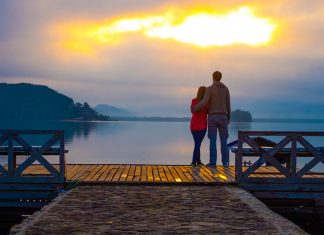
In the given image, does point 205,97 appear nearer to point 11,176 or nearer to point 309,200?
point 309,200

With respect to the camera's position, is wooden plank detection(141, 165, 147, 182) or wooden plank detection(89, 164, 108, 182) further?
wooden plank detection(141, 165, 147, 182)

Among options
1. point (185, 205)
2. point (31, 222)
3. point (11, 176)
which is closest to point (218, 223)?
point (185, 205)

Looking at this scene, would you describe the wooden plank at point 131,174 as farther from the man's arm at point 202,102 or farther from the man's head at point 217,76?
the man's head at point 217,76

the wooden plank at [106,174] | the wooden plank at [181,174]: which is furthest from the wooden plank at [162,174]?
the wooden plank at [106,174]

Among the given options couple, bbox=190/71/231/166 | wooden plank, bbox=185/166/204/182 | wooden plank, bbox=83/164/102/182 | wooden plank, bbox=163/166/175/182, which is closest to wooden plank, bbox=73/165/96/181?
wooden plank, bbox=83/164/102/182

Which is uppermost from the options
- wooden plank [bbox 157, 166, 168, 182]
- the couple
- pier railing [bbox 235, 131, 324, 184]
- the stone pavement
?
the couple

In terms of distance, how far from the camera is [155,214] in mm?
8469

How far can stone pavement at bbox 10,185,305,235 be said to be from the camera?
743 cm

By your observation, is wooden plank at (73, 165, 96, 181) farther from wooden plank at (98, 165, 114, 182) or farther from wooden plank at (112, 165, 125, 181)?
wooden plank at (112, 165, 125, 181)

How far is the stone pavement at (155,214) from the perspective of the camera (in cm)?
743

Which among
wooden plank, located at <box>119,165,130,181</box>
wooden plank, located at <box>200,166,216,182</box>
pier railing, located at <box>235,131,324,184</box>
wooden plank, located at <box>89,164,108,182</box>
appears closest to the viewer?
pier railing, located at <box>235,131,324,184</box>

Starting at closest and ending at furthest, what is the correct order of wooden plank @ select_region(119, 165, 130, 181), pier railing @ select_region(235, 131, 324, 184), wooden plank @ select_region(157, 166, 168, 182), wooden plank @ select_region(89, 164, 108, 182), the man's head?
1. pier railing @ select_region(235, 131, 324, 184)
2. wooden plank @ select_region(89, 164, 108, 182)
3. wooden plank @ select_region(157, 166, 168, 182)
4. wooden plank @ select_region(119, 165, 130, 181)
5. the man's head

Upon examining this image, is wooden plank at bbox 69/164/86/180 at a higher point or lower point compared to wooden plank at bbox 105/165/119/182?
higher

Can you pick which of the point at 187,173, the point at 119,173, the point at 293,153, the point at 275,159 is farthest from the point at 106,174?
the point at 293,153
